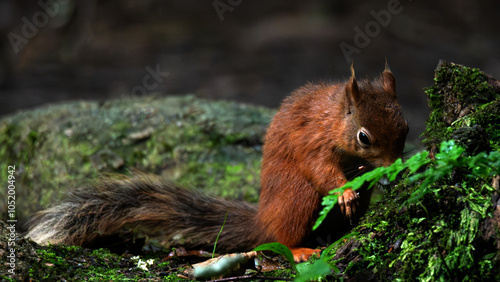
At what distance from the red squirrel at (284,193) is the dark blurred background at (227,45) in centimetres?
434

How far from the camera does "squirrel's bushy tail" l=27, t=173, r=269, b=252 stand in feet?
9.75

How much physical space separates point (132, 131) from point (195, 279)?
2952mm

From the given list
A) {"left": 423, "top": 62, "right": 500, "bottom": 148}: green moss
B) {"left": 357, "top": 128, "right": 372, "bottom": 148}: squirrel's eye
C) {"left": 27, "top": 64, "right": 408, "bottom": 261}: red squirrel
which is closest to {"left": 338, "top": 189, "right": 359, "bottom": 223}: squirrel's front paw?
{"left": 27, "top": 64, "right": 408, "bottom": 261}: red squirrel

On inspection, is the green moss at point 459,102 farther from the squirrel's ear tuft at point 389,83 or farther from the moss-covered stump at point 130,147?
the moss-covered stump at point 130,147

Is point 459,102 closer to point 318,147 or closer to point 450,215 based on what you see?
point 450,215

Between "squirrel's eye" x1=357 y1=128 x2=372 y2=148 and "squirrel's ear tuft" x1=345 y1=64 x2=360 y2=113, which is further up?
"squirrel's ear tuft" x1=345 y1=64 x2=360 y2=113

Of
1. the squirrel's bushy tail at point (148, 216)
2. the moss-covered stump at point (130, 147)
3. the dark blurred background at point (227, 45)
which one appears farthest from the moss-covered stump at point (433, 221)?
the dark blurred background at point (227, 45)

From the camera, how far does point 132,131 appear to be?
4.87 metres

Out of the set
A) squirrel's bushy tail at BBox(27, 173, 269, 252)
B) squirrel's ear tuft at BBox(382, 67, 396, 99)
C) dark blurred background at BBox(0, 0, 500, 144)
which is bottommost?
squirrel's bushy tail at BBox(27, 173, 269, 252)

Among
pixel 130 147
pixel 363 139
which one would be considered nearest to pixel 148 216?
pixel 363 139

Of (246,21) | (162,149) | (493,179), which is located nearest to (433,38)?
(246,21)

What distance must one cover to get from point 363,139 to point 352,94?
26 centimetres

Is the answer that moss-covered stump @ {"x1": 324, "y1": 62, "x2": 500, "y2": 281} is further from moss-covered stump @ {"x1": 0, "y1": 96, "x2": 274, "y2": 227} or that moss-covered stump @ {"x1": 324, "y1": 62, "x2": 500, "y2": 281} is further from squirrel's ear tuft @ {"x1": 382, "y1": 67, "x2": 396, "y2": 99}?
moss-covered stump @ {"x1": 0, "y1": 96, "x2": 274, "y2": 227}

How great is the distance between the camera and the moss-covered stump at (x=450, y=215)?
163 centimetres
